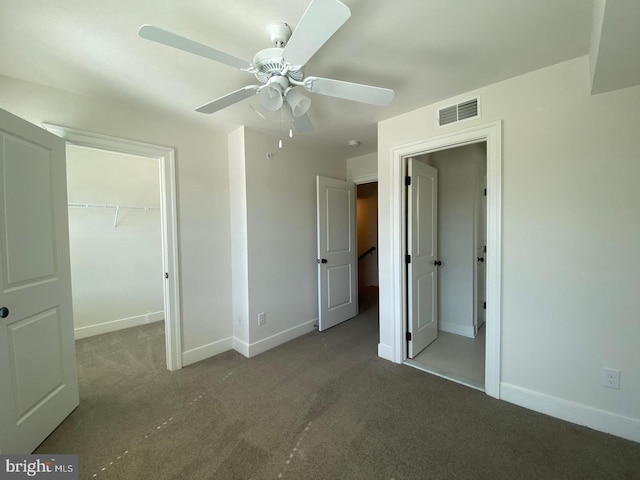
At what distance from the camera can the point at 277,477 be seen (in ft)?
4.52

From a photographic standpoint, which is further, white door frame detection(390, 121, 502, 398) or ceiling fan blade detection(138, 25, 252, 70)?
white door frame detection(390, 121, 502, 398)

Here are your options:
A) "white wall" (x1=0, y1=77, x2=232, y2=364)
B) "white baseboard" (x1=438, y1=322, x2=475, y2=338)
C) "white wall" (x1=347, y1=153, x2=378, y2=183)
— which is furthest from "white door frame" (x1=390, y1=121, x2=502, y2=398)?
"white wall" (x1=0, y1=77, x2=232, y2=364)

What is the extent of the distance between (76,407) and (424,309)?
310 cm

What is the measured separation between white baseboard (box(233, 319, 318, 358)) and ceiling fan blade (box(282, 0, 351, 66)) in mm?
2541

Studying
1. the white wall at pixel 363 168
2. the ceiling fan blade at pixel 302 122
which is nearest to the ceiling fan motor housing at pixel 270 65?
the ceiling fan blade at pixel 302 122

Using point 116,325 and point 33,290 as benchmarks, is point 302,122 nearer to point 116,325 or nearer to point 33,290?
point 33,290

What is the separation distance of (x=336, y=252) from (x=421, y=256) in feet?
3.82

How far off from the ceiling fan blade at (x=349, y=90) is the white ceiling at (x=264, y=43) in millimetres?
284

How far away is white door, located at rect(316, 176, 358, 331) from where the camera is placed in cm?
332

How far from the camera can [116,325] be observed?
3451 millimetres

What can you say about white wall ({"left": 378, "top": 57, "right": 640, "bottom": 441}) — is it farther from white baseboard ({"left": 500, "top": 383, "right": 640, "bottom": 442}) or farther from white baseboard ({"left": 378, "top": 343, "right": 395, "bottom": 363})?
white baseboard ({"left": 378, "top": 343, "right": 395, "bottom": 363})

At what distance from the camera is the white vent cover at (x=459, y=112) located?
203cm

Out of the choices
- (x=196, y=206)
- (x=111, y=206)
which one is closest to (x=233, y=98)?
(x=196, y=206)

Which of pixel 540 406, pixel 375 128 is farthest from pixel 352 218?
pixel 540 406
